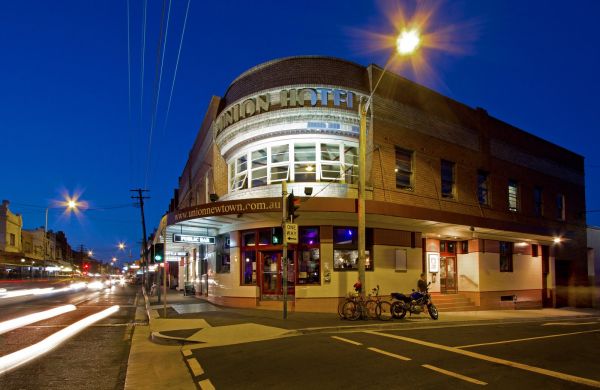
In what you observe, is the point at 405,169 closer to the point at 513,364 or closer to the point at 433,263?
the point at 433,263

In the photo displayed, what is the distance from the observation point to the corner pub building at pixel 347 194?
1802cm

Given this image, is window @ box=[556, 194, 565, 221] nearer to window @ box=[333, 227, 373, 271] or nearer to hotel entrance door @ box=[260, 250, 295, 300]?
window @ box=[333, 227, 373, 271]

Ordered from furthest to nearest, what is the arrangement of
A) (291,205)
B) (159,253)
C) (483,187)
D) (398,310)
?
(483,187), (159,253), (398,310), (291,205)

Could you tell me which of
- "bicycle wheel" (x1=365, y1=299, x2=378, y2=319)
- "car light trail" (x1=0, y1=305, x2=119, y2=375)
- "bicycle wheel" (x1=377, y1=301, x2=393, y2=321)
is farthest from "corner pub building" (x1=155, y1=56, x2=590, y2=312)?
"car light trail" (x1=0, y1=305, x2=119, y2=375)

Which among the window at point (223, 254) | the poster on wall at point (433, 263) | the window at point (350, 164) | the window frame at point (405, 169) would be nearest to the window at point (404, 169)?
the window frame at point (405, 169)

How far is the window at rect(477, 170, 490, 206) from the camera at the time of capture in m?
24.4

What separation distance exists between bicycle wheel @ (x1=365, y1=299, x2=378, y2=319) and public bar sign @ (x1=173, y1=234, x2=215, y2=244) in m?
8.92

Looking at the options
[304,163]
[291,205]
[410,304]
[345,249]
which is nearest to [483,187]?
[345,249]

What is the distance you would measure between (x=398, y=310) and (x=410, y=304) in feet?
1.68

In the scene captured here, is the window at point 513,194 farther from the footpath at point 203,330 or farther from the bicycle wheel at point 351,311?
the bicycle wheel at point 351,311

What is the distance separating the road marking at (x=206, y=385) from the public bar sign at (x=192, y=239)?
539 inches

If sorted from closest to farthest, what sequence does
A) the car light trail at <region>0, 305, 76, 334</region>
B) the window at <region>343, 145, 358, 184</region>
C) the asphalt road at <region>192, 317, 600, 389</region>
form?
1. the asphalt road at <region>192, 317, 600, 389</region>
2. the car light trail at <region>0, 305, 76, 334</region>
3. the window at <region>343, 145, 358, 184</region>

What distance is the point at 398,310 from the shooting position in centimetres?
1611

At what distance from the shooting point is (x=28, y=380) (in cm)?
771
